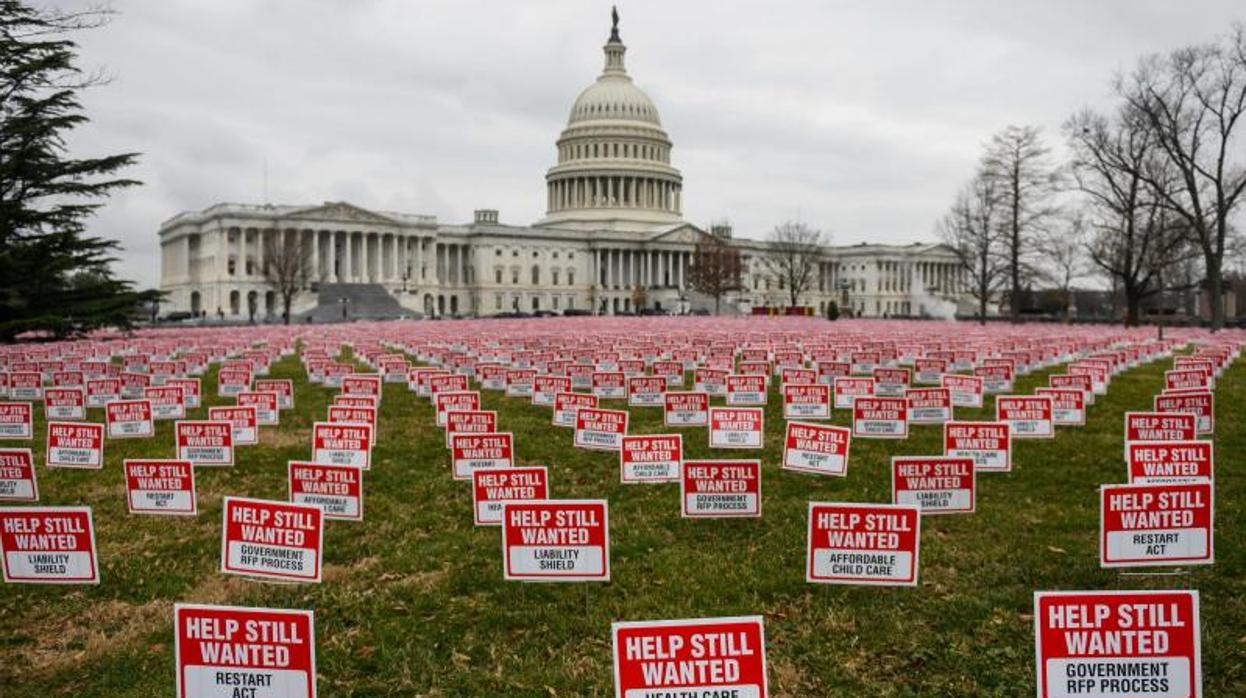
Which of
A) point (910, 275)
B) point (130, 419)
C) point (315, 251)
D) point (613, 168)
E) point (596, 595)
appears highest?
point (613, 168)

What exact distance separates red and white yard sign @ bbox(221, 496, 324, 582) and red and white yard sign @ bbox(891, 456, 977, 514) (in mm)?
4463

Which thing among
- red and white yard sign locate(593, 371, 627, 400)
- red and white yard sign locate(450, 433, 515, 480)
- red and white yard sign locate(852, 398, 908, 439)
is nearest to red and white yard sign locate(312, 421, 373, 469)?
red and white yard sign locate(450, 433, 515, 480)

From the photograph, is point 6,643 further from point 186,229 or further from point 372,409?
point 186,229

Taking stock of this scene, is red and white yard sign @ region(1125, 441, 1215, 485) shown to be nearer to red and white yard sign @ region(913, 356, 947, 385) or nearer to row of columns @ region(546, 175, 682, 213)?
red and white yard sign @ region(913, 356, 947, 385)

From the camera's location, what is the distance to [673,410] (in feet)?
42.6

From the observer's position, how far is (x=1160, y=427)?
964 centimetres

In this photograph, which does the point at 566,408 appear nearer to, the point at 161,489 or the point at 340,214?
the point at 161,489

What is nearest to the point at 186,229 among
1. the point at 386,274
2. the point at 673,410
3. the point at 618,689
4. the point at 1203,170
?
the point at 386,274

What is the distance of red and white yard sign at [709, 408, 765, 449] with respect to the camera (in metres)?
11.1

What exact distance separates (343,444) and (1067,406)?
9937mm

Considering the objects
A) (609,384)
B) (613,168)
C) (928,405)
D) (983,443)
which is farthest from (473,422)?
(613,168)

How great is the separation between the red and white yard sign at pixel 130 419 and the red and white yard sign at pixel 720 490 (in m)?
8.35

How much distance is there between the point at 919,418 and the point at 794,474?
12.0 feet

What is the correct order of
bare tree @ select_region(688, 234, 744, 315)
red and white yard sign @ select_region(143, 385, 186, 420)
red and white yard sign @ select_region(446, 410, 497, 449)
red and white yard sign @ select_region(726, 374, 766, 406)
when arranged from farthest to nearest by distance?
bare tree @ select_region(688, 234, 744, 315) < red and white yard sign @ select_region(726, 374, 766, 406) < red and white yard sign @ select_region(143, 385, 186, 420) < red and white yard sign @ select_region(446, 410, 497, 449)
